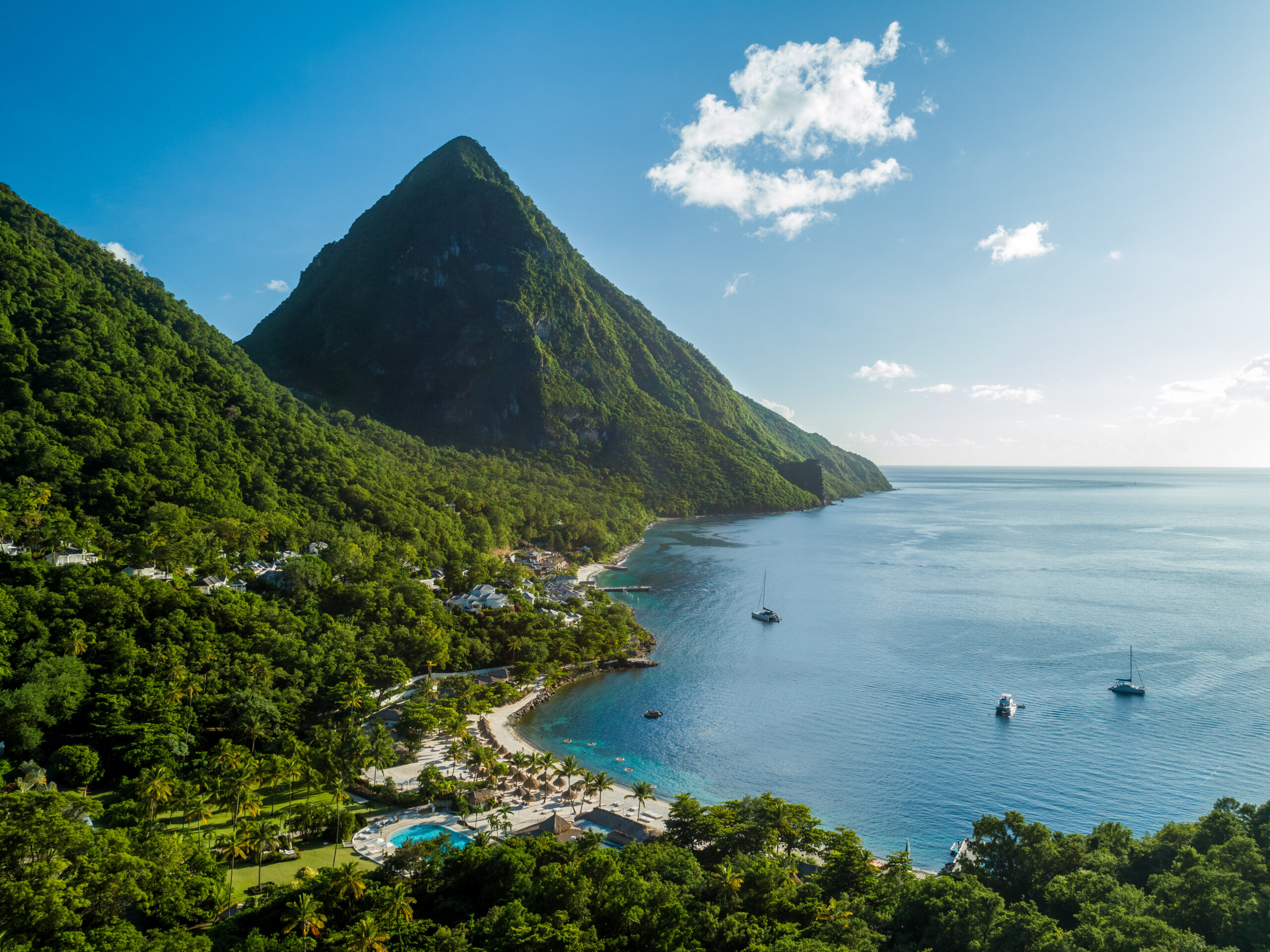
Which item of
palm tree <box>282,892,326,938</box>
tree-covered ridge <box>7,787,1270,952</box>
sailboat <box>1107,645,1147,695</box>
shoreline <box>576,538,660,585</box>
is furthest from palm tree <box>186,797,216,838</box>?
sailboat <box>1107,645,1147,695</box>

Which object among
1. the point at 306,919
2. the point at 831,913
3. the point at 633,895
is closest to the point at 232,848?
the point at 306,919

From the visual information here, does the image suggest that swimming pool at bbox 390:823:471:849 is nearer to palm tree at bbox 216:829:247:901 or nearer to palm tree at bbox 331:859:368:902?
palm tree at bbox 216:829:247:901

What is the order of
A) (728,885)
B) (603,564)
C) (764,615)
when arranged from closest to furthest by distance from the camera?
(728,885) → (764,615) → (603,564)

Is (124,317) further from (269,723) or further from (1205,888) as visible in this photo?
(1205,888)

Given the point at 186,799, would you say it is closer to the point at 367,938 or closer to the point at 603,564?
the point at 367,938

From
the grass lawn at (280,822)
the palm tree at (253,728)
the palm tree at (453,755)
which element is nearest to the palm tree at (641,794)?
the palm tree at (453,755)

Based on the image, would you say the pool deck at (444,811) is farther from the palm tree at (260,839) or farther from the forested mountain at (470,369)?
the forested mountain at (470,369)
